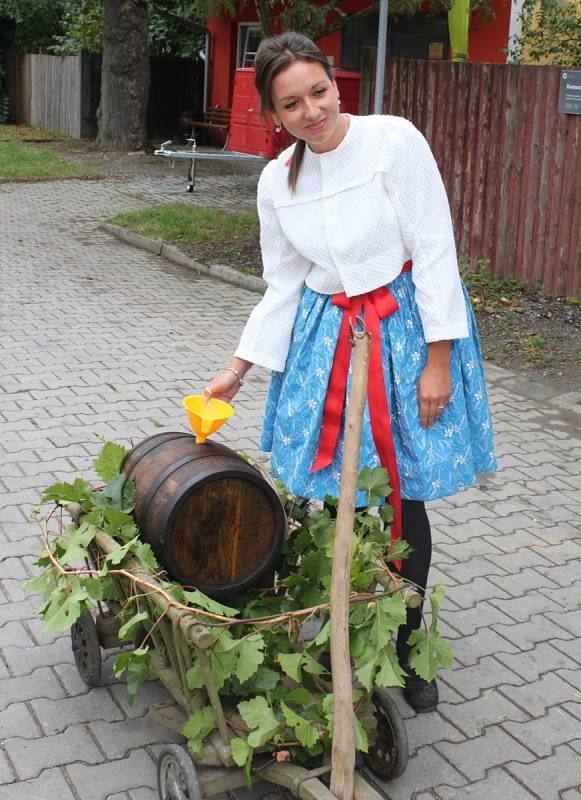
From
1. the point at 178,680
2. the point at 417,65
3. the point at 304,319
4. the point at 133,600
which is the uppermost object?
the point at 417,65

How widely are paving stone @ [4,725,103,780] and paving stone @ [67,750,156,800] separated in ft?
0.14

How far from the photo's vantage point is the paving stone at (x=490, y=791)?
117 inches

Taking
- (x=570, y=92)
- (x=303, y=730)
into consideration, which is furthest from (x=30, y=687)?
(x=570, y=92)

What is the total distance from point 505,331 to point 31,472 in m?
4.07

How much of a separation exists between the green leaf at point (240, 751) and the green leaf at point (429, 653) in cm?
48

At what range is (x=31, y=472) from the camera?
5.10 m

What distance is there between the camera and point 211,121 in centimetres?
2059

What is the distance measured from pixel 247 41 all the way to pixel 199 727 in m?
18.9

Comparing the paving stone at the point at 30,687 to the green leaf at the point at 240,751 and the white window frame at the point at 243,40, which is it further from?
the white window frame at the point at 243,40

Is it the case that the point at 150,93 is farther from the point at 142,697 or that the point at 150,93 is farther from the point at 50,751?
the point at 50,751

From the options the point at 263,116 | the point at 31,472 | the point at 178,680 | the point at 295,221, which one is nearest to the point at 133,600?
the point at 178,680

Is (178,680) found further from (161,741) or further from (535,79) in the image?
(535,79)

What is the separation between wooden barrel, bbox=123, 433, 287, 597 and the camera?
113 inches

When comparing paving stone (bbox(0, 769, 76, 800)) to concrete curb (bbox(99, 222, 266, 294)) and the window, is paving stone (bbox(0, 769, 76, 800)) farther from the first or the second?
the window
